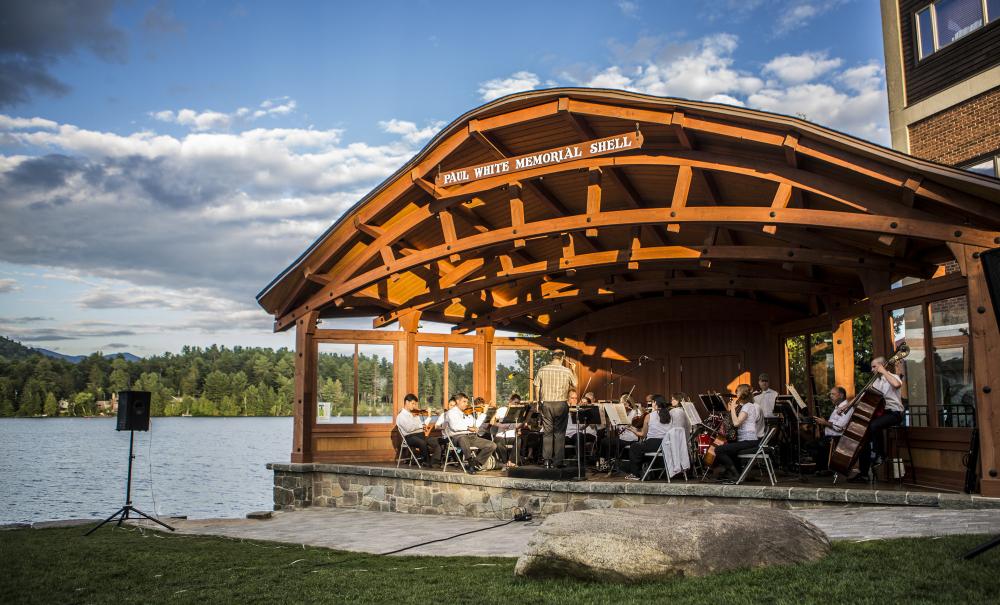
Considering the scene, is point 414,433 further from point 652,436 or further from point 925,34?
point 925,34

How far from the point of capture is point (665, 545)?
5.02 meters

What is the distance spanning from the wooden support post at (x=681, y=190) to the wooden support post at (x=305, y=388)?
23.9 ft

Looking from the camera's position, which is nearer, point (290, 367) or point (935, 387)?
point (935, 387)

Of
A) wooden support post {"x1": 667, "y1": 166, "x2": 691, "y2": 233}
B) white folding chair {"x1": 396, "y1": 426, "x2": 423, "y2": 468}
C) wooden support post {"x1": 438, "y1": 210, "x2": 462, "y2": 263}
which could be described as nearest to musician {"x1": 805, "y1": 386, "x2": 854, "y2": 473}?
wooden support post {"x1": 667, "y1": 166, "x2": 691, "y2": 233}

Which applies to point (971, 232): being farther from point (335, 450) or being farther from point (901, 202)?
point (335, 450)

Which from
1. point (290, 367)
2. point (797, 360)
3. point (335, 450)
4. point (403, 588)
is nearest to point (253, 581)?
point (403, 588)

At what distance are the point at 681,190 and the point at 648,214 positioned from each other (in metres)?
0.48

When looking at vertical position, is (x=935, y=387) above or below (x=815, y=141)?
below

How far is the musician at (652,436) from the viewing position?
10367 mm

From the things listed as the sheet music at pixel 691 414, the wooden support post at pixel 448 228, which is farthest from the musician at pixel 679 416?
the wooden support post at pixel 448 228

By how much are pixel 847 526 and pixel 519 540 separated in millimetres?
3251

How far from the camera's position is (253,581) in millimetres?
6098

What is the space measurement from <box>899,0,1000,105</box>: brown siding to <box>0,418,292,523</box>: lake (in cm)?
1583

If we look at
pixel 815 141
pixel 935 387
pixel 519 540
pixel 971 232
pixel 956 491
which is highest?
pixel 815 141
